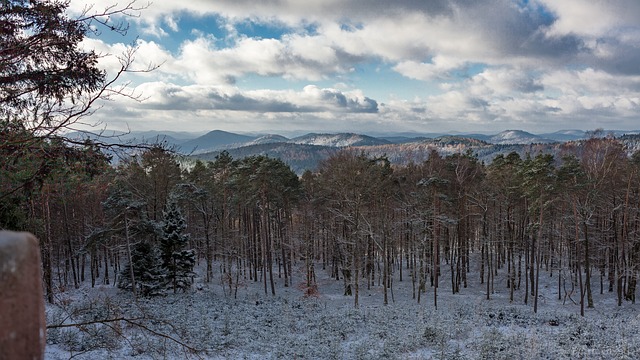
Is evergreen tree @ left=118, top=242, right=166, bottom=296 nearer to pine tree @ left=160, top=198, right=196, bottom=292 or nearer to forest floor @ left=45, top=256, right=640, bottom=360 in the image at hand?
pine tree @ left=160, top=198, right=196, bottom=292

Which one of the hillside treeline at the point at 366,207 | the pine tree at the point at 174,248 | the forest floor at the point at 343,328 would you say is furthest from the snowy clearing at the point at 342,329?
the hillside treeline at the point at 366,207

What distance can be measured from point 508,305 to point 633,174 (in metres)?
13.0

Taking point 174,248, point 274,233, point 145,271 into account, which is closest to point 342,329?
point 174,248

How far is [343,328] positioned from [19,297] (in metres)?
19.1

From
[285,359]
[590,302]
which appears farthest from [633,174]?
[285,359]

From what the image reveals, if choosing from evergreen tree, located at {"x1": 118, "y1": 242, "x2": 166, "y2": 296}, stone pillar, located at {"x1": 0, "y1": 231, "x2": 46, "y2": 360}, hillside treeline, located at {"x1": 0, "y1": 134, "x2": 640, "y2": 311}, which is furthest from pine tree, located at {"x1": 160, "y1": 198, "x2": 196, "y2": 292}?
stone pillar, located at {"x1": 0, "y1": 231, "x2": 46, "y2": 360}

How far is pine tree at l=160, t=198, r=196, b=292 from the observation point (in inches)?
1010

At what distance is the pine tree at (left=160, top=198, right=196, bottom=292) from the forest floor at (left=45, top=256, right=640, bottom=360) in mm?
1712

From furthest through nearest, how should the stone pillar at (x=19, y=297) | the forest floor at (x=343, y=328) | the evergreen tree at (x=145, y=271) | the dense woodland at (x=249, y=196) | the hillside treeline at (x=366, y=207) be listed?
the evergreen tree at (x=145, y=271) < the hillside treeline at (x=366, y=207) < the forest floor at (x=343, y=328) < the dense woodland at (x=249, y=196) < the stone pillar at (x=19, y=297)

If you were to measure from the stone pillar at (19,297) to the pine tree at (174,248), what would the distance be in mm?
26048

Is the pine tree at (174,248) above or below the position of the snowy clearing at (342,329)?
above

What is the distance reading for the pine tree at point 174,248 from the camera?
84.2 ft

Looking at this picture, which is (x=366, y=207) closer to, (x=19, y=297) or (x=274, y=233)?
(x=274, y=233)

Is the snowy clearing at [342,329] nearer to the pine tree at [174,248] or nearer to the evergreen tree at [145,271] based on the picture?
the evergreen tree at [145,271]
